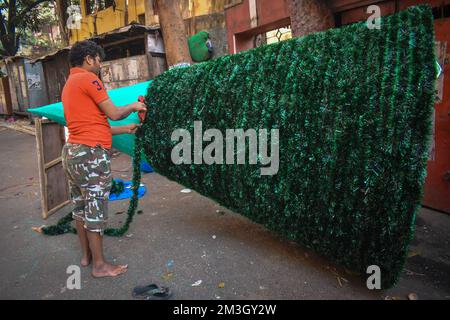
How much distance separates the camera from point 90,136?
7.75ft

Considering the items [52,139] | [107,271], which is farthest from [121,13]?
[107,271]

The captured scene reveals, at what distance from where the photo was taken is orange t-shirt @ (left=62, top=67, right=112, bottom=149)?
2275mm

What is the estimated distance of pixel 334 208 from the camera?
1912mm

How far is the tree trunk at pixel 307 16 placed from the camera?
3.42m

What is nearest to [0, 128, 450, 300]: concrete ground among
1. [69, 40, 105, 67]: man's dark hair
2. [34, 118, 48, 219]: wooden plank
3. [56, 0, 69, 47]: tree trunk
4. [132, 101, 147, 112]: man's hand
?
[34, 118, 48, 219]: wooden plank

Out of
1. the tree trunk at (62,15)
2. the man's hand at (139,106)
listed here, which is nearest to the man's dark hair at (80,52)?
the man's hand at (139,106)

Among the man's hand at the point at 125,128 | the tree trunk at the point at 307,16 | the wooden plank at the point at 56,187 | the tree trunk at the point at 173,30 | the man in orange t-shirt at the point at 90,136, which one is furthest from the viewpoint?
the tree trunk at the point at 173,30

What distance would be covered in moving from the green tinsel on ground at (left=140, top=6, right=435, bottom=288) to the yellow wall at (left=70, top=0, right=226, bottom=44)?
596cm

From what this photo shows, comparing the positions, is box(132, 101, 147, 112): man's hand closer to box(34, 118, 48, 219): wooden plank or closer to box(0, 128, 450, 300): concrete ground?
box(0, 128, 450, 300): concrete ground

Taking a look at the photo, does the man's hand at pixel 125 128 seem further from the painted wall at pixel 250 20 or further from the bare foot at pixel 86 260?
the painted wall at pixel 250 20

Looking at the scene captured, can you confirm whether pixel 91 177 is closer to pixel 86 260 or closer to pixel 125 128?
pixel 125 128

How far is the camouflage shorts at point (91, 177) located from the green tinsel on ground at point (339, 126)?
78 cm
